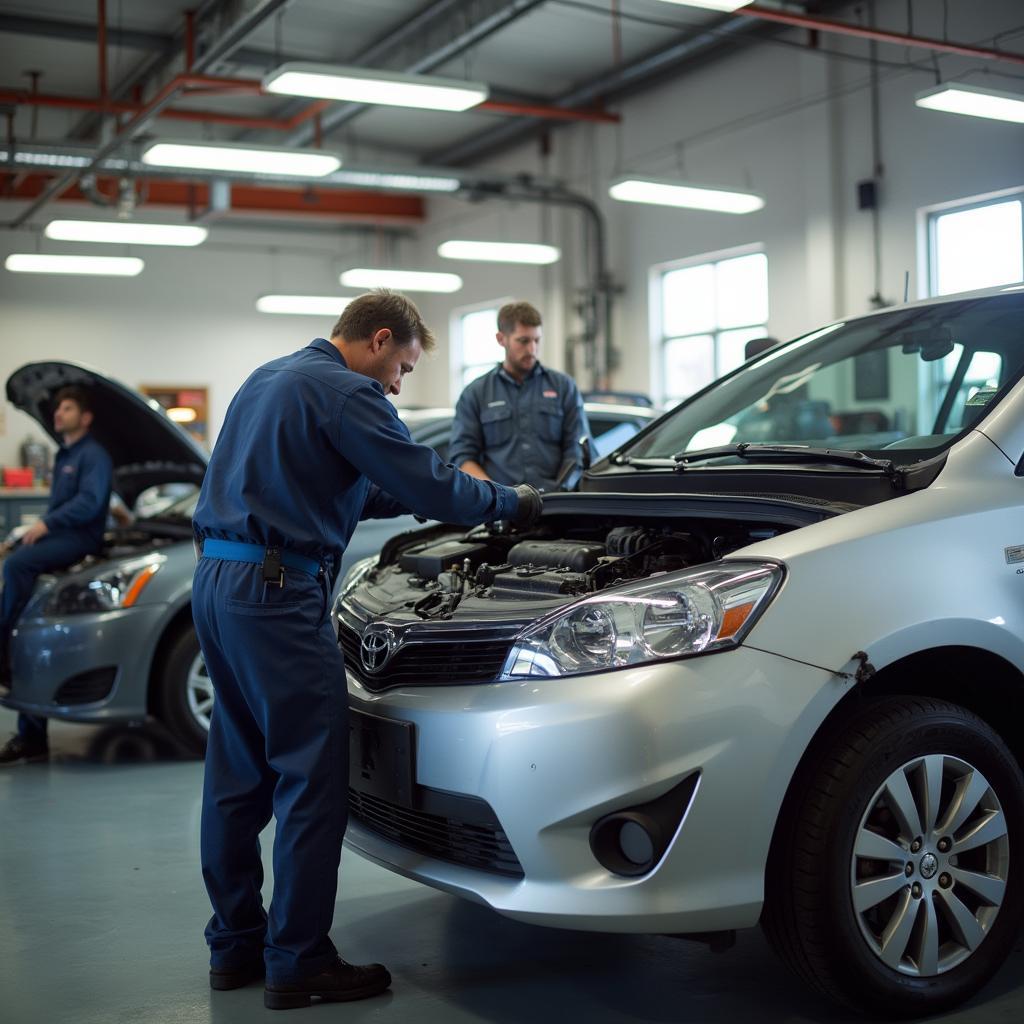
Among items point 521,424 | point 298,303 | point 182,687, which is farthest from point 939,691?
point 298,303

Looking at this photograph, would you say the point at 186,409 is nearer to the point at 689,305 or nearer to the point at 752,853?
the point at 689,305

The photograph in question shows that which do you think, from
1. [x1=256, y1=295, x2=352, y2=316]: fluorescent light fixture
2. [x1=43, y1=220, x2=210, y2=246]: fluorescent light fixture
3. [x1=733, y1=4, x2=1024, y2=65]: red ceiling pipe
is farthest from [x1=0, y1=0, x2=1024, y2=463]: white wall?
[x1=43, y1=220, x2=210, y2=246]: fluorescent light fixture

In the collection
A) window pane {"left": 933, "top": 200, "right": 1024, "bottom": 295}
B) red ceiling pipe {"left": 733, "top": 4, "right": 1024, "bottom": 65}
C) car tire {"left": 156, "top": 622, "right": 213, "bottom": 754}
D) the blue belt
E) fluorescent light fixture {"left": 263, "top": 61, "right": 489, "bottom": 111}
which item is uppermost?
red ceiling pipe {"left": 733, "top": 4, "right": 1024, "bottom": 65}

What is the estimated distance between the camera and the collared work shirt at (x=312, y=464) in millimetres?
2488

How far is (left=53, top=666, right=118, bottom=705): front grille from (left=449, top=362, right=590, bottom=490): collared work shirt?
1.55 meters

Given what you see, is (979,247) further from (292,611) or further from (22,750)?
(292,611)

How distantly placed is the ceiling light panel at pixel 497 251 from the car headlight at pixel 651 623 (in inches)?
399

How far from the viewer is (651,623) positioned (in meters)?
2.20

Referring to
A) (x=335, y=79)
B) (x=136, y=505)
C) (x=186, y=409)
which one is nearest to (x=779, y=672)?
(x=136, y=505)

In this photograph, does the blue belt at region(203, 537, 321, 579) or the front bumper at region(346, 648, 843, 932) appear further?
the blue belt at region(203, 537, 321, 579)

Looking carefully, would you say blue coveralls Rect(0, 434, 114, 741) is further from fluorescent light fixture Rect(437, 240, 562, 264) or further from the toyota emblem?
fluorescent light fixture Rect(437, 240, 562, 264)

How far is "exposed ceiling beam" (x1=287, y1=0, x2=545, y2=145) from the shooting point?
1021 centimetres

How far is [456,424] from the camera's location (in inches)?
193

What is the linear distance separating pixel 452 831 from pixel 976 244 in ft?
28.7
